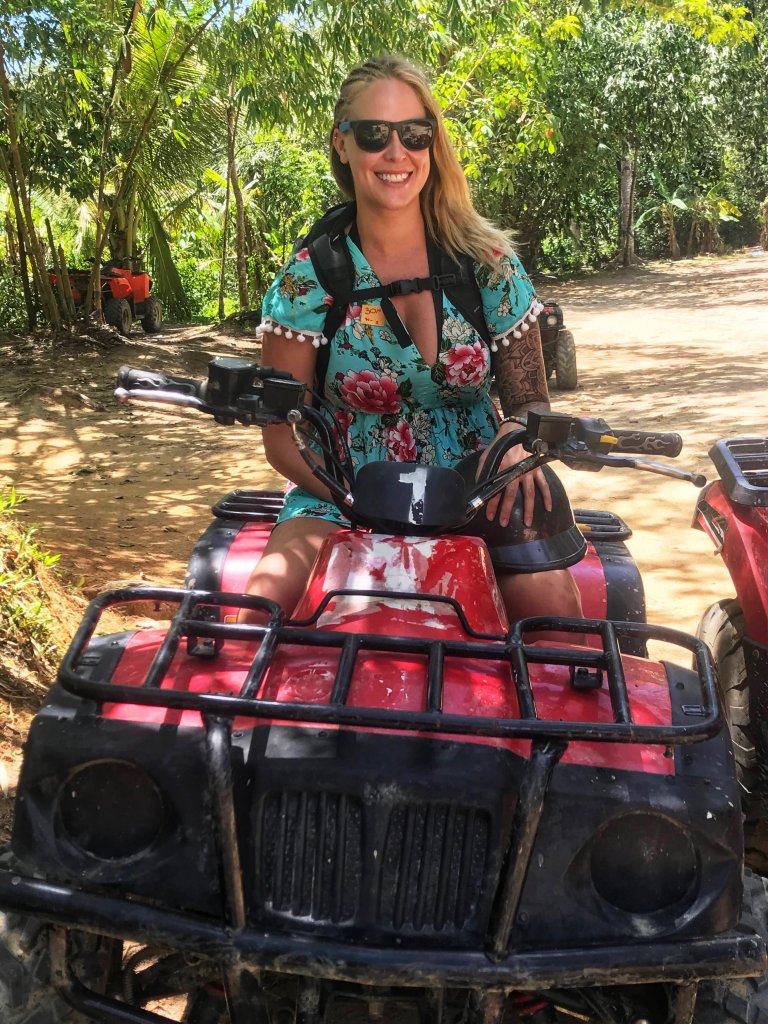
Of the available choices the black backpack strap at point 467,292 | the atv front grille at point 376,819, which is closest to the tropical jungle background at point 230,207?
the atv front grille at point 376,819

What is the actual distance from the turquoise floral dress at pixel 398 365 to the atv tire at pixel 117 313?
14526 millimetres

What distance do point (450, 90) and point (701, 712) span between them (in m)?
12.9

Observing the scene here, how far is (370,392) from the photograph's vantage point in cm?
283

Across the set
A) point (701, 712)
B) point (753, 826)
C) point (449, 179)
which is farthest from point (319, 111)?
point (701, 712)

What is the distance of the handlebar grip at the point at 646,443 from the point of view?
83.1 inches

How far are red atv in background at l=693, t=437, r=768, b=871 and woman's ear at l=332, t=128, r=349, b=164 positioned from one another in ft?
4.41

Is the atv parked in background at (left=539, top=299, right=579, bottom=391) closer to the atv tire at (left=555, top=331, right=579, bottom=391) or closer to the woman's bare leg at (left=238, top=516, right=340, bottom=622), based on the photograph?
the atv tire at (left=555, top=331, right=579, bottom=391)

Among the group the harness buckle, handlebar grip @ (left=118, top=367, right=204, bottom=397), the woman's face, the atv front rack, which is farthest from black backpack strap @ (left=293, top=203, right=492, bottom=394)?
the atv front rack

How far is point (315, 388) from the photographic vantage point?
2.94m

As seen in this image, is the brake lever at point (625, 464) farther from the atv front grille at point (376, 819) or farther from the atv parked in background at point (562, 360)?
the atv parked in background at point (562, 360)

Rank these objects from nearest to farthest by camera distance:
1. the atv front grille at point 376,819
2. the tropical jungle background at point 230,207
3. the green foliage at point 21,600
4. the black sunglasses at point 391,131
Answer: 1. the atv front grille at point 376,819
2. the black sunglasses at point 391,131
3. the green foliage at point 21,600
4. the tropical jungle background at point 230,207

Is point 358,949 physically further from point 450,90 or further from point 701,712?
point 450,90

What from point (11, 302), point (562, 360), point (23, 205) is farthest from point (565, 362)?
point (11, 302)

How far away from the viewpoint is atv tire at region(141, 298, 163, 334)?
1883cm
